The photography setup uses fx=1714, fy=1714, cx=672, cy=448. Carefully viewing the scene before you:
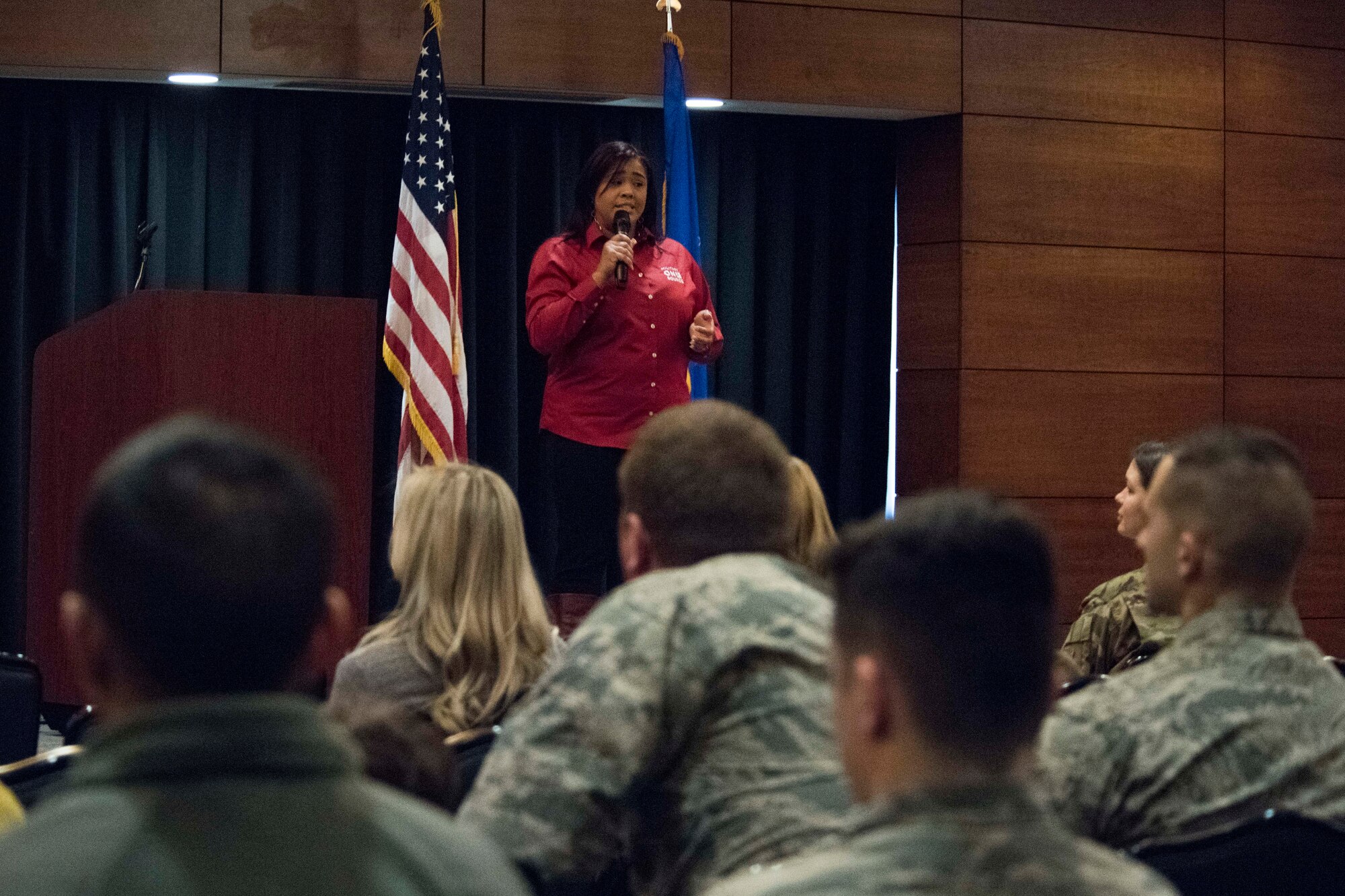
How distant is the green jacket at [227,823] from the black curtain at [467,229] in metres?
5.29

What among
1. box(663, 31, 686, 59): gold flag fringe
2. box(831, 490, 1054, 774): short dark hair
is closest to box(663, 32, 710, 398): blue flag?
box(663, 31, 686, 59): gold flag fringe

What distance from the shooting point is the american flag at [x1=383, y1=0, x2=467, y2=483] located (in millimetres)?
5305

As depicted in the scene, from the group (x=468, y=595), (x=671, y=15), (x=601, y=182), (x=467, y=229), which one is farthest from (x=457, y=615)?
(x=467, y=229)

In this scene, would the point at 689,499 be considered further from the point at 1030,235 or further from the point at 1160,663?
the point at 1030,235

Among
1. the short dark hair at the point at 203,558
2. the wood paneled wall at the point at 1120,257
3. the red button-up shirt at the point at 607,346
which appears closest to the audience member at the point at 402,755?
the short dark hair at the point at 203,558

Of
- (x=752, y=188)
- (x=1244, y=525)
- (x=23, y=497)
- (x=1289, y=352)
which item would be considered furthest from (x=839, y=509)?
(x=1244, y=525)

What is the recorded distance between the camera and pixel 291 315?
14.8ft

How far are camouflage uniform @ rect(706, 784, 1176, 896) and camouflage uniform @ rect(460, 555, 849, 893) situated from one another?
654 millimetres

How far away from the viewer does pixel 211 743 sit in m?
0.95

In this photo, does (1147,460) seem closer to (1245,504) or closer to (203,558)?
(1245,504)

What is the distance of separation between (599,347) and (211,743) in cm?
410

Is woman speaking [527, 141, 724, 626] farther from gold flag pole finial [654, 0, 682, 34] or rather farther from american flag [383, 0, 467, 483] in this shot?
gold flag pole finial [654, 0, 682, 34]

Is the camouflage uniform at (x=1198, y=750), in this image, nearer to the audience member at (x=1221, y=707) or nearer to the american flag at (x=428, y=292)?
the audience member at (x=1221, y=707)

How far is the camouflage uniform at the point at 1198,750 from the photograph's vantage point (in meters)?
1.96
